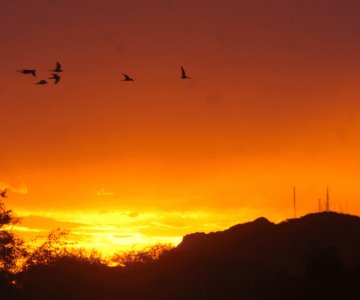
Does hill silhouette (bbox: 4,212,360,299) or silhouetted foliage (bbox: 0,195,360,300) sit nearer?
silhouetted foliage (bbox: 0,195,360,300)

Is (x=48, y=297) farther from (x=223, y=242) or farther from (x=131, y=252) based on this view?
(x=223, y=242)

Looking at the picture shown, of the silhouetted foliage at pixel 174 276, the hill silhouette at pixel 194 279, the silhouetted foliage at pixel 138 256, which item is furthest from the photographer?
the silhouetted foliage at pixel 138 256

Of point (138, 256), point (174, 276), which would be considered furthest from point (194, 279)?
point (138, 256)

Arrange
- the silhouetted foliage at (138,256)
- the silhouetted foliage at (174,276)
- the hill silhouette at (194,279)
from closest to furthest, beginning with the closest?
the silhouetted foliage at (174,276), the hill silhouette at (194,279), the silhouetted foliage at (138,256)

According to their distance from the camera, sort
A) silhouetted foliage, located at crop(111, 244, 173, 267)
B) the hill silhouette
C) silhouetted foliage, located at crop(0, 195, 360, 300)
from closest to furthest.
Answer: silhouetted foliage, located at crop(0, 195, 360, 300) < the hill silhouette < silhouetted foliage, located at crop(111, 244, 173, 267)

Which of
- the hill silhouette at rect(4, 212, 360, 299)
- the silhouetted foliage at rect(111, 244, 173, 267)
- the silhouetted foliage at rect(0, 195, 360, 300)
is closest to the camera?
the silhouetted foliage at rect(0, 195, 360, 300)

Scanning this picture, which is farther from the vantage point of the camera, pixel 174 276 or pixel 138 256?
pixel 138 256

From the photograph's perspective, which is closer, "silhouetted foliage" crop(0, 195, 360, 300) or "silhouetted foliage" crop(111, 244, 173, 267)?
"silhouetted foliage" crop(0, 195, 360, 300)

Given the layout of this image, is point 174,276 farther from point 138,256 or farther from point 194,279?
point 138,256

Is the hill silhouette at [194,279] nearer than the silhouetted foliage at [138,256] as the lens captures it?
Yes

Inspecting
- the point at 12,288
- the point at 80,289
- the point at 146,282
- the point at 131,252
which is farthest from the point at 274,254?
the point at 12,288

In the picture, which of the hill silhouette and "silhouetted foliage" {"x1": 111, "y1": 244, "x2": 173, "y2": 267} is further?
"silhouetted foliage" {"x1": 111, "y1": 244, "x2": 173, "y2": 267}

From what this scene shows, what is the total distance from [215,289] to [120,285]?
15.1 meters

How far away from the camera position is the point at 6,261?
4975 cm
